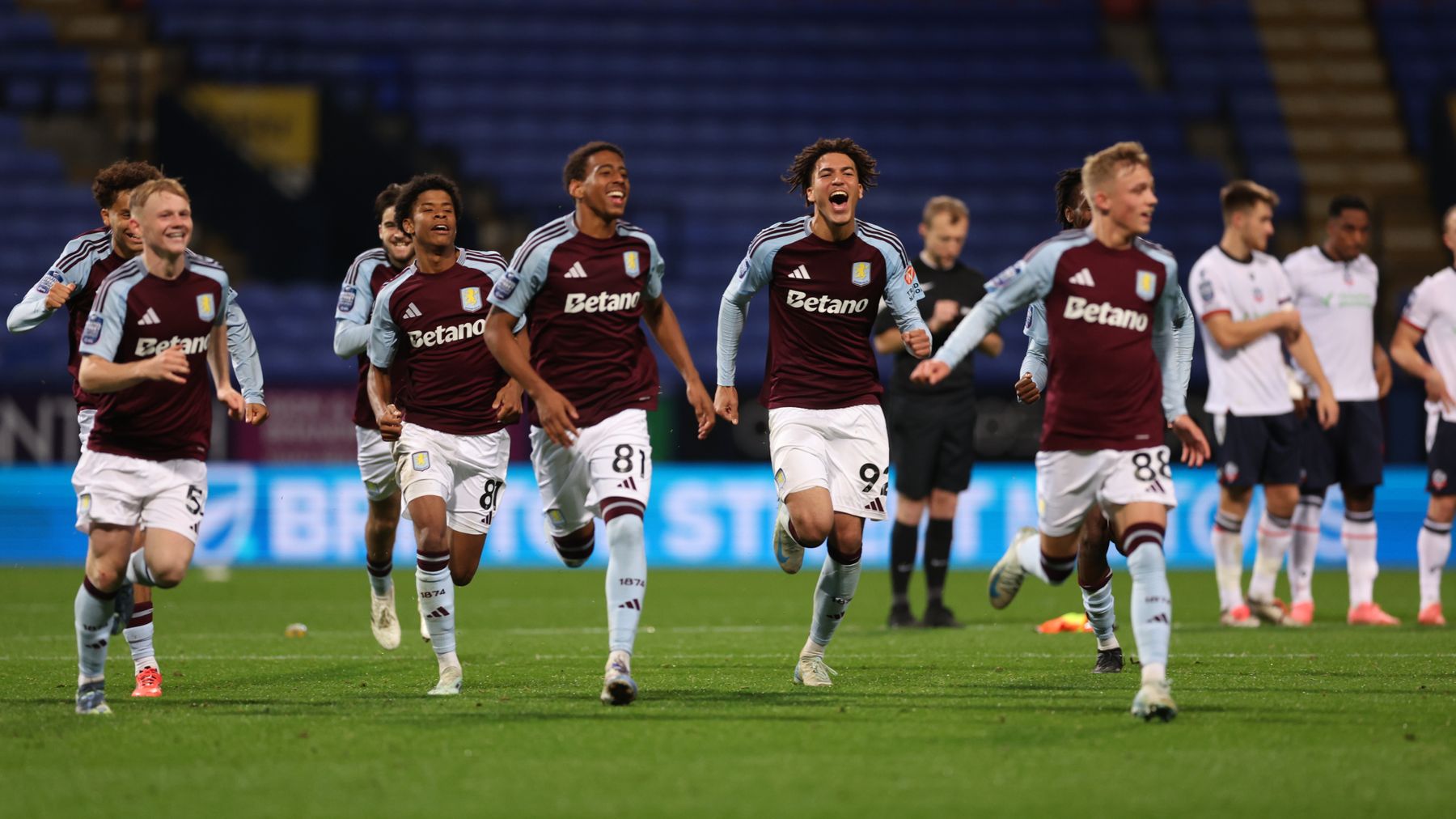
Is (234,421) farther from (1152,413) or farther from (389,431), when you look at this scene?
(1152,413)

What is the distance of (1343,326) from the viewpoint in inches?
429

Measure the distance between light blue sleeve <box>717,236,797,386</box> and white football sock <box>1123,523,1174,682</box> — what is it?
2045 millimetres

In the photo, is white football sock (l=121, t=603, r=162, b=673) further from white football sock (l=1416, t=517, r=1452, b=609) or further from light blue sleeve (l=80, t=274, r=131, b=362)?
white football sock (l=1416, t=517, r=1452, b=609)

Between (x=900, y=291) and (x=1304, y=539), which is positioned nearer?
(x=900, y=291)

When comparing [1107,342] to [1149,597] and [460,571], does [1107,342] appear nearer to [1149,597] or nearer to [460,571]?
[1149,597]

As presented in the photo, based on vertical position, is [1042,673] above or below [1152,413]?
below

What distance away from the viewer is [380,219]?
9312 mm

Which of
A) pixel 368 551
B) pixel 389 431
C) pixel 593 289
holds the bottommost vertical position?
pixel 368 551

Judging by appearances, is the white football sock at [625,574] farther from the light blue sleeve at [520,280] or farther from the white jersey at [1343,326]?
the white jersey at [1343,326]

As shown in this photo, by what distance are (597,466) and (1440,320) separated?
6.53m

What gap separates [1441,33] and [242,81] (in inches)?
673

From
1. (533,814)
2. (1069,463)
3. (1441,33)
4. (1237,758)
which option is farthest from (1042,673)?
(1441,33)

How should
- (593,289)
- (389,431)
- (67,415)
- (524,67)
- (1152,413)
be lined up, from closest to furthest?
(1152,413)
(593,289)
(389,431)
(67,415)
(524,67)

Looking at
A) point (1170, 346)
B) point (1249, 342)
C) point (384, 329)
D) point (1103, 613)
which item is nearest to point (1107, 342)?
point (1170, 346)
